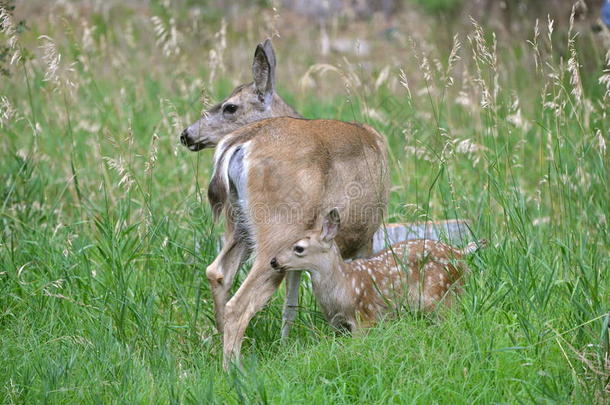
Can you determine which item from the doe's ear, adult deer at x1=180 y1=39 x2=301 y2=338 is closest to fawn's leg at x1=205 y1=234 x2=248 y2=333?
adult deer at x1=180 y1=39 x2=301 y2=338

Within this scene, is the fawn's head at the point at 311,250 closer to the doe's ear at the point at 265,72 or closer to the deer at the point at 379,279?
the deer at the point at 379,279

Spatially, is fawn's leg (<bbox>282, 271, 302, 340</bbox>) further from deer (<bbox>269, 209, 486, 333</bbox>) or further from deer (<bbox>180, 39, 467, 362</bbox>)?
deer (<bbox>180, 39, 467, 362</bbox>)

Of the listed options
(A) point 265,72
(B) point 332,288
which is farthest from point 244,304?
(A) point 265,72

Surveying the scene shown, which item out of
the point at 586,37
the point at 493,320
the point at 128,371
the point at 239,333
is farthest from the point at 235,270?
the point at 586,37

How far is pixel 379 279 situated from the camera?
4.97 metres

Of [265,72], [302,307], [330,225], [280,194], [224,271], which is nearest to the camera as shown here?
[280,194]

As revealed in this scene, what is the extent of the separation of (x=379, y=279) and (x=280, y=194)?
87 cm

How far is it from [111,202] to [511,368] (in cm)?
358

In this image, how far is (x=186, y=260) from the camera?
5.48m

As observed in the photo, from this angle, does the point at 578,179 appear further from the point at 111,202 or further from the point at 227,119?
the point at 111,202

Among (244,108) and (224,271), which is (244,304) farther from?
(244,108)

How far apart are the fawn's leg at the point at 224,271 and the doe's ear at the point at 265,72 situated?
136 centimetres

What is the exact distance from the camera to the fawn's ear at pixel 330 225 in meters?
4.58

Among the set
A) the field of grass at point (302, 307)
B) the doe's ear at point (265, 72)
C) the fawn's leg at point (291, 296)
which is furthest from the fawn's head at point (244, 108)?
the fawn's leg at point (291, 296)
